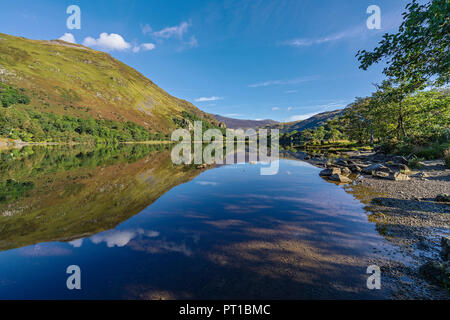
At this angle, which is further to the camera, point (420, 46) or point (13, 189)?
point (13, 189)

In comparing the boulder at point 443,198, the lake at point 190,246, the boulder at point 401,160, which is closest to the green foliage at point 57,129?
the lake at point 190,246

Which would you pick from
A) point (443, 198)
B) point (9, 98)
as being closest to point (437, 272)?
point (443, 198)

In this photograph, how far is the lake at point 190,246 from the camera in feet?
18.2

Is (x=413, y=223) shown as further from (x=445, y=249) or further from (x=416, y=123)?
(x=416, y=123)

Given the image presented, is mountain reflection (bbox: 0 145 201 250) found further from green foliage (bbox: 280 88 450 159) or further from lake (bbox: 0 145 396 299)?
green foliage (bbox: 280 88 450 159)

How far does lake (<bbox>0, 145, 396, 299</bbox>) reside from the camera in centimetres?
554

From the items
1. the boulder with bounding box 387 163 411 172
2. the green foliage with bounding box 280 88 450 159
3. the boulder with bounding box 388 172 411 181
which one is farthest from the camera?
the green foliage with bounding box 280 88 450 159

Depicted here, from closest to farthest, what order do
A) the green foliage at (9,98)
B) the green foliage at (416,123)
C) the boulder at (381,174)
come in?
the boulder at (381,174) < the green foliage at (416,123) < the green foliage at (9,98)

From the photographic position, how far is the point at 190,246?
8016 mm

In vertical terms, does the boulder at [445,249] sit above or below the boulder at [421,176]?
below

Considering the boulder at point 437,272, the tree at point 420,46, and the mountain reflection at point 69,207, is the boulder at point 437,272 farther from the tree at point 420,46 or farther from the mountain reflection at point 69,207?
the mountain reflection at point 69,207

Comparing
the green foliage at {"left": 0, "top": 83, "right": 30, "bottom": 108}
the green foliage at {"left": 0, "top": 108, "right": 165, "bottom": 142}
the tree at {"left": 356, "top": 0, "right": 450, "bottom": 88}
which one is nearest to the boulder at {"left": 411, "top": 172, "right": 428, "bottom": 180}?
the tree at {"left": 356, "top": 0, "right": 450, "bottom": 88}

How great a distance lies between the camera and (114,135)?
16438cm
